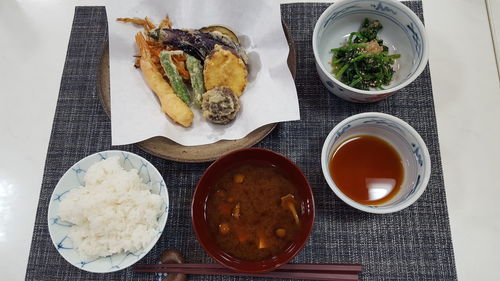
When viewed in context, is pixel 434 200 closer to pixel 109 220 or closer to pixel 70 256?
pixel 109 220

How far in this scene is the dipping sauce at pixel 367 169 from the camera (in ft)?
5.26

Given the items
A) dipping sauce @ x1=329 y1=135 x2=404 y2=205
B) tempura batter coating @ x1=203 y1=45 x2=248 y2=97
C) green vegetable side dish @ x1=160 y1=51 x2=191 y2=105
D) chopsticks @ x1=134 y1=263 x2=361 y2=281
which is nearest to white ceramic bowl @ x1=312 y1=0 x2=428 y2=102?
dipping sauce @ x1=329 y1=135 x2=404 y2=205

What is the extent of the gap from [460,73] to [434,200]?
2.29 ft

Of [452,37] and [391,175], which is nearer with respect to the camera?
[391,175]

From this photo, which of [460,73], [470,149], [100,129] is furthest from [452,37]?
[100,129]

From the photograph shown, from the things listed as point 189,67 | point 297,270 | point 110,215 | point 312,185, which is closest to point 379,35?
point 312,185

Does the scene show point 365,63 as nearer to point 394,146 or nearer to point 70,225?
point 394,146

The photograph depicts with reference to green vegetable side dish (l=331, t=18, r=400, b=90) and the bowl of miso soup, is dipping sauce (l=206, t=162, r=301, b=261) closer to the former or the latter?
the bowl of miso soup

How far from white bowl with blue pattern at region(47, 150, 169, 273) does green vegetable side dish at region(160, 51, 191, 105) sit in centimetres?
38

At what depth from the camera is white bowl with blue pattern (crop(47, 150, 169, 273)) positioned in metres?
1.45

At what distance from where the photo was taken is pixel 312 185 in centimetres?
170

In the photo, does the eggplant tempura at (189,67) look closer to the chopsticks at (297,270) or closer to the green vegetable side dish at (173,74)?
the green vegetable side dish at (173,74)

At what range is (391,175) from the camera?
5.34ft

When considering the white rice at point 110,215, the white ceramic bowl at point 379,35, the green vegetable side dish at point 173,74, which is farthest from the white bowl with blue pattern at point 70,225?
the white ceramic bowl at point 379,35
